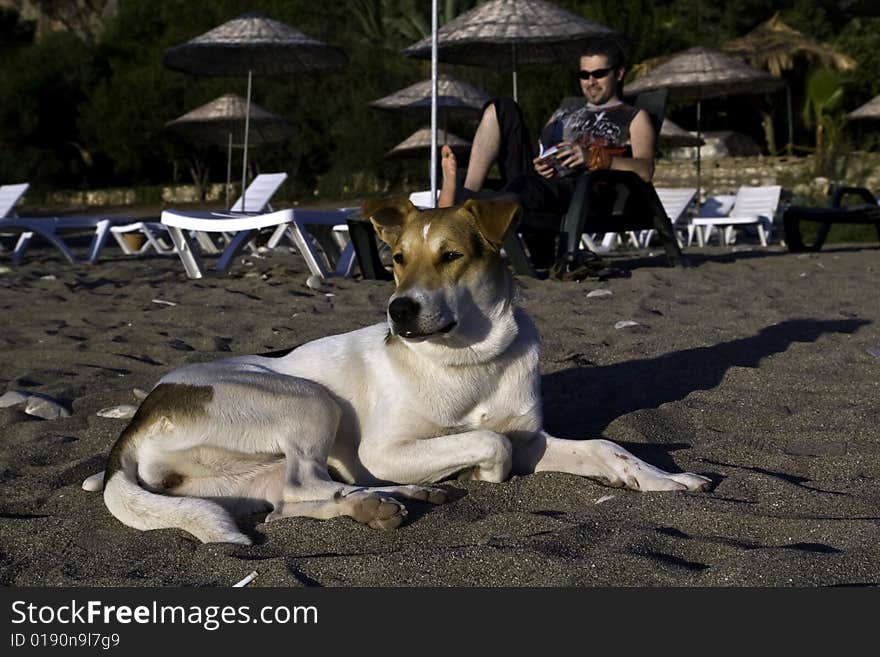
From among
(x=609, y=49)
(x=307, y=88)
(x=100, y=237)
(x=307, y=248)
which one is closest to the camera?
(x=307, y=248)

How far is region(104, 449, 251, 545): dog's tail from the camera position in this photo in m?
2.91

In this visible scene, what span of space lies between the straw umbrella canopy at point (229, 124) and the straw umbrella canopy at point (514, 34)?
22.3 feet

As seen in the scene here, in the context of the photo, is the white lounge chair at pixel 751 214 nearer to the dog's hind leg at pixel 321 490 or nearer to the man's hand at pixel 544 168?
the man's hand at pixel 544 168

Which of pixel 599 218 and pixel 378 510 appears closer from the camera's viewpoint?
pixel 378 510

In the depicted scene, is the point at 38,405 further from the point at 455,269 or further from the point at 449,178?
the point at 449,178

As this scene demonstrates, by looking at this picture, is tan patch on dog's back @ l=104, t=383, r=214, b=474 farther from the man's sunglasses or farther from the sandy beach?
the man's sunglasses

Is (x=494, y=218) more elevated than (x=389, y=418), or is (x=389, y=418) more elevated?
(x=494, y=218)

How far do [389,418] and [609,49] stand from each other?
6841 millimetres

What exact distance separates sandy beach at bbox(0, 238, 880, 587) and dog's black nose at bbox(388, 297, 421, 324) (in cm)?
56

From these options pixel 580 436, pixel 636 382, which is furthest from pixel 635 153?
pixel 580 436

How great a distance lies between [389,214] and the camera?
3.82 m

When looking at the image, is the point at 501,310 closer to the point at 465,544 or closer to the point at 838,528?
the point at 465,544

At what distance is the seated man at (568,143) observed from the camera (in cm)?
854

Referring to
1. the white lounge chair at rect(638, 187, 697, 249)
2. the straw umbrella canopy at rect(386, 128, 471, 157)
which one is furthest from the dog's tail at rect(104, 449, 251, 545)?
the straw umbrella canopy at rect(386, 128, 471, 157)
